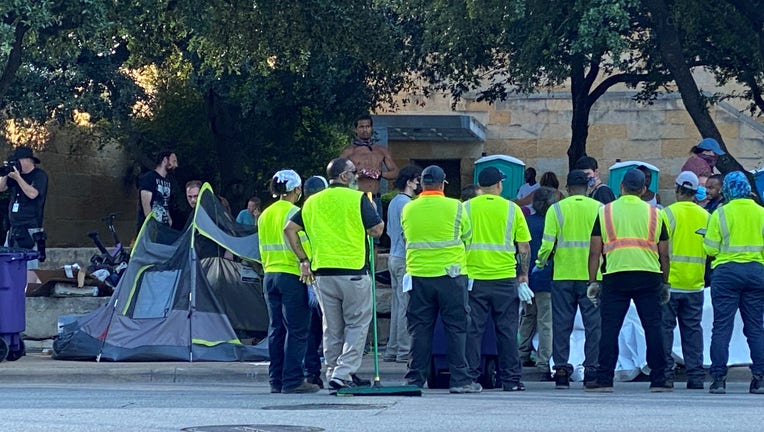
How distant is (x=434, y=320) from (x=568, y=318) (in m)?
1.44

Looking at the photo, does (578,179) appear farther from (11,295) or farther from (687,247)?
(11,295)

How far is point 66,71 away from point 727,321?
11.6 m

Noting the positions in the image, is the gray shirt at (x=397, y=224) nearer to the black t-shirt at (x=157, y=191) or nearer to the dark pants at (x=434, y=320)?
the dark pants at (x=434, y=320)

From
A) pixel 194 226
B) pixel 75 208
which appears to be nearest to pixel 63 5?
pixel 194 226

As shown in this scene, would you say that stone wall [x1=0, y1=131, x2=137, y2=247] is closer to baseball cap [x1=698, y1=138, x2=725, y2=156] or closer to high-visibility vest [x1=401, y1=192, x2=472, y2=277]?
baseball cap [x1=698, y1=138, x2=725, y2=156]

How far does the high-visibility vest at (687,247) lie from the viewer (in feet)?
42.3

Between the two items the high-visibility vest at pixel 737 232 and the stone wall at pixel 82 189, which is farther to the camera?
the stone wall at pixel 82 189

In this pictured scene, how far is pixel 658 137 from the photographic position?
27.9m

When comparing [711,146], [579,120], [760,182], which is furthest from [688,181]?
[579,120]

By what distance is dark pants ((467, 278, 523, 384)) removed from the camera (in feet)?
40.4

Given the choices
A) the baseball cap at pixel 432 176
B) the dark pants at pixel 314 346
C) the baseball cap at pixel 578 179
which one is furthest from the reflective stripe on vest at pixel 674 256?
the dark pants at pixel 314 346

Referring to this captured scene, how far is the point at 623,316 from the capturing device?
40.4 ft

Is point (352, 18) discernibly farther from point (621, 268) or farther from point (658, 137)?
point (658, 137)

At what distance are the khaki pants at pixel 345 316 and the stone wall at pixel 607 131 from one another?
1576 centimetres
